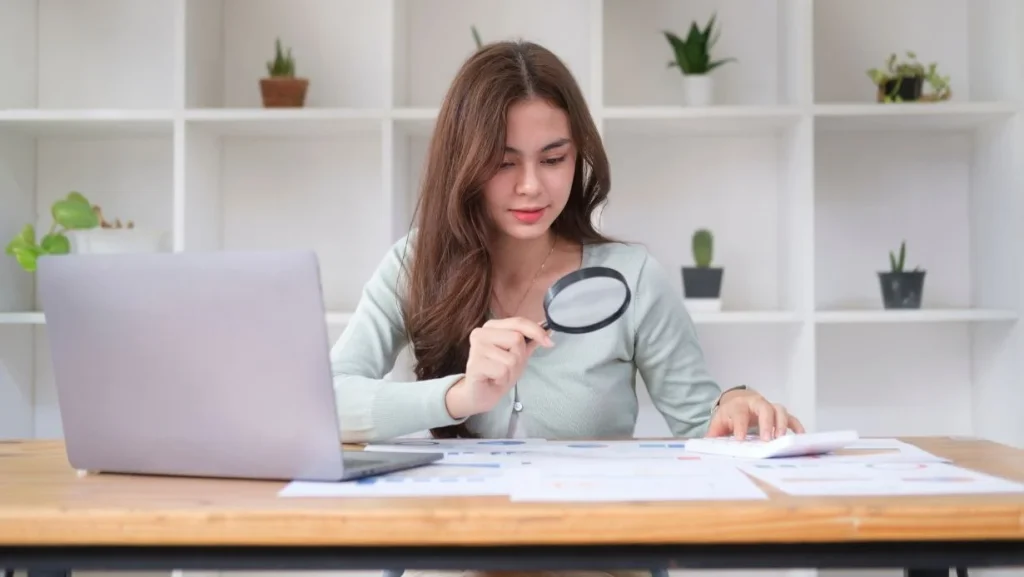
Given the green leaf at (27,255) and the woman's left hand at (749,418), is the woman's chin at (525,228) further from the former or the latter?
the green leaf at (27,255)

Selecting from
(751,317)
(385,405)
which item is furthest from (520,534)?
(751,317)

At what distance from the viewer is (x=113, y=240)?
2.72 meters

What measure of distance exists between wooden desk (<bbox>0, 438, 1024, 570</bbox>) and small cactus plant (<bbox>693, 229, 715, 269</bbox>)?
6.02ft

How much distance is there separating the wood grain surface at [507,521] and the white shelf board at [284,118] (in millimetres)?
1838

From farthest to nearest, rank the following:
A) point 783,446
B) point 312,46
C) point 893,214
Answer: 1. point 312,46
2. point 893,214
3. point 783,446

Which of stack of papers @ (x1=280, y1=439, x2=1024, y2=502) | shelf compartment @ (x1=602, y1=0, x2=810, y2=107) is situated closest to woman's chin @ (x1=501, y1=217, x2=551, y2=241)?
stack of papers @ (x1=280, y1=439, x2=1024, y2=502)

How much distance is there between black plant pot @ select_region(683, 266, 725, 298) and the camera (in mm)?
2768

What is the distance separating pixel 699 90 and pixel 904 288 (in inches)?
28.8

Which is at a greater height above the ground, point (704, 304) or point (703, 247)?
point (703, 247)

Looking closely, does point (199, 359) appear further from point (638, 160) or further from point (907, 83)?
point (907, 83)

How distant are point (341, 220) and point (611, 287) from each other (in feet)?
5.91

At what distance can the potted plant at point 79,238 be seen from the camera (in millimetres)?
2682

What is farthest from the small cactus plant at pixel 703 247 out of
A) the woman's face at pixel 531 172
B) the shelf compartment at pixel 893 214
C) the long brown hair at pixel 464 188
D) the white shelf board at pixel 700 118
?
the woman's face at pixel 531 172

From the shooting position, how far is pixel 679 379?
73.5 inches
